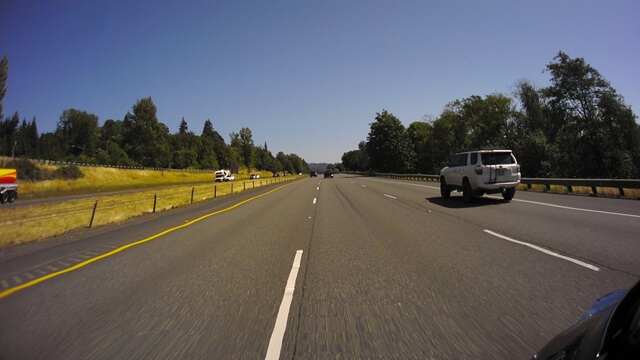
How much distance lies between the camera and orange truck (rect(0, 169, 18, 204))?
2598 centimetres

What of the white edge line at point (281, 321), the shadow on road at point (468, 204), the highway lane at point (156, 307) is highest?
the shadow on road at point (468, 204)

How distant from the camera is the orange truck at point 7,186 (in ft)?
85.3

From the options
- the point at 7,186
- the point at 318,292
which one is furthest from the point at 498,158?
the point at 7,186

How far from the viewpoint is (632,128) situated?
37.2 meters

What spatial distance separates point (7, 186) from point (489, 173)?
32603 mm

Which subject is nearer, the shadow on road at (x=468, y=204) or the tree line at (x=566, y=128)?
the shadow on road at (x=468, y=204)

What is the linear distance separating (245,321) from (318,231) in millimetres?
6377

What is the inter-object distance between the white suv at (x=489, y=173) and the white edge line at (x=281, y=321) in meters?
11.3

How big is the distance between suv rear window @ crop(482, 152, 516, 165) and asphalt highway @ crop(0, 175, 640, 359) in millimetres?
5441

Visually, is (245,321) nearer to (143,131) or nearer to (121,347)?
(121,347)

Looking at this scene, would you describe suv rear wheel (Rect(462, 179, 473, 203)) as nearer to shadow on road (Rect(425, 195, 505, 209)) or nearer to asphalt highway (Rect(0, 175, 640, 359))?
shadow on road (Rect(425, 195, 505, 209))

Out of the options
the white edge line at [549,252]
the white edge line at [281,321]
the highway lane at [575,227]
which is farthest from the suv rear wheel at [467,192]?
the white edge line at [281,321]

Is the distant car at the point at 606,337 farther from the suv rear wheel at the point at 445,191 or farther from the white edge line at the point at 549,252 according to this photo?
the suv rear wheel at the point at 445,191

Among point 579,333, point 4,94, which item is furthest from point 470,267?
point 4,94
